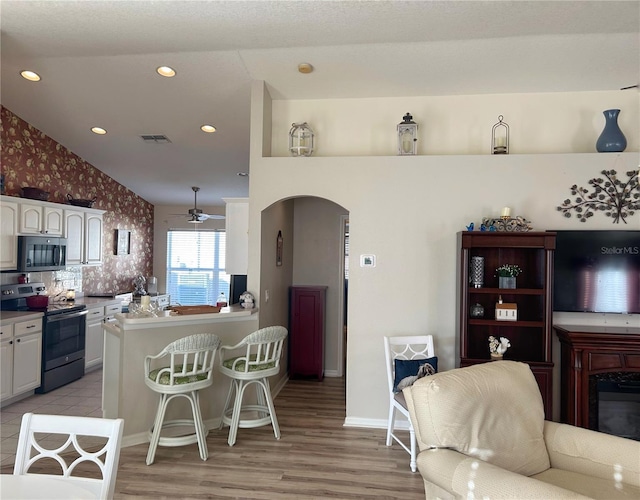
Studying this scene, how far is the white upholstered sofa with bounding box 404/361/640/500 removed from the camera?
6.48 feet

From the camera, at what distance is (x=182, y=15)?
9.82ft

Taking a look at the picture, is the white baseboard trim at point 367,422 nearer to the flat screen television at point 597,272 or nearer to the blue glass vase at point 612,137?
the flat screen television at point 597,272

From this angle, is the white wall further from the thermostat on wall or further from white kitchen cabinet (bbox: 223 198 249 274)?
white kitchen cabinet (bbox: 223 198 249 274)

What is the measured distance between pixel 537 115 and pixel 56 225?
18.1 ft

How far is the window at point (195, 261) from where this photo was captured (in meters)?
8.50

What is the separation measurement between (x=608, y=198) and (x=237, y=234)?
3385mm

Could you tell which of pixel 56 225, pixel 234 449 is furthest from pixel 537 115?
pixel 56 225

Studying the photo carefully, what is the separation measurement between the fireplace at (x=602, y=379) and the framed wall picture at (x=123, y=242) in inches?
255

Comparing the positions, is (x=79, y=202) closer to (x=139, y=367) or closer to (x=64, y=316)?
(x=64, y=316)

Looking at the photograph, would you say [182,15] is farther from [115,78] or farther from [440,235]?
[440,235]

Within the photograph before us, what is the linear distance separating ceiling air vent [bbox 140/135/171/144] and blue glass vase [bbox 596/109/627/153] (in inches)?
182

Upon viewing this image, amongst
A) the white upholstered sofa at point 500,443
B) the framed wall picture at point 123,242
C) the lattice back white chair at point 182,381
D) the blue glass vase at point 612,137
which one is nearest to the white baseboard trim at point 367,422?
the lattice back white chair at point 182,381

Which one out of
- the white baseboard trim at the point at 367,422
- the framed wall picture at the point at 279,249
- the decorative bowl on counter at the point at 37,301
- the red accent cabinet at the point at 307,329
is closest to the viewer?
the white baseboard trim at the point at 367,422

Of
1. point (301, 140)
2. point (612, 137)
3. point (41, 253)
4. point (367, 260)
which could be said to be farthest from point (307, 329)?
point (612, 137)
